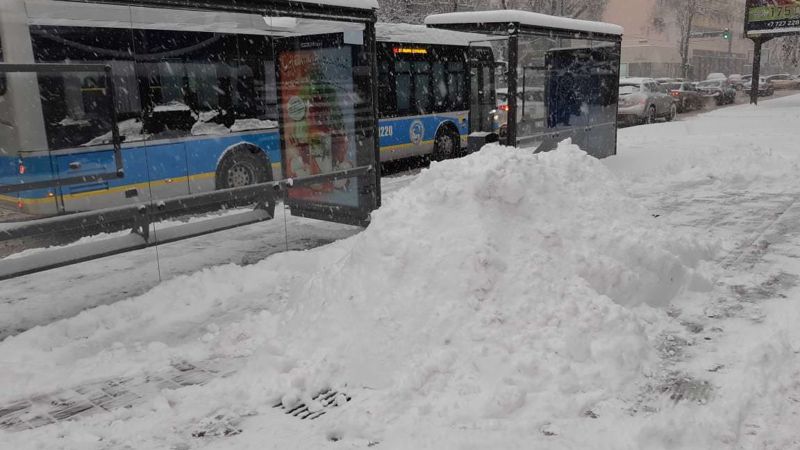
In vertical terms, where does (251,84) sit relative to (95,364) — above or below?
above

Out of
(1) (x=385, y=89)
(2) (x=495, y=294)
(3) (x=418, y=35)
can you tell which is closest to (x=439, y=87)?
(3) (x=418, y=35)

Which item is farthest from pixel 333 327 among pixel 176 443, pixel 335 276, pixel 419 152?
pixel 419 152

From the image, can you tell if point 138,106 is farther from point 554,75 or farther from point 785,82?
point 785,82

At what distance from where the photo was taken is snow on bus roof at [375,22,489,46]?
46.3 ft

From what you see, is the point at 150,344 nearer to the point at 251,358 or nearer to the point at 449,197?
the point at 251,358

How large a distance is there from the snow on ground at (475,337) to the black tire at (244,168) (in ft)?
6.57

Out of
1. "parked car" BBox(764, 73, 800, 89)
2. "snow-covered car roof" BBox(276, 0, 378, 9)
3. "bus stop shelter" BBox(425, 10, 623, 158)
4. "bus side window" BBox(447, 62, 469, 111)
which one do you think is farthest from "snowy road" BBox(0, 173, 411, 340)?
"parked car" BBox(764, 73, 800, 89)

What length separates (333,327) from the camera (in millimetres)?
4770

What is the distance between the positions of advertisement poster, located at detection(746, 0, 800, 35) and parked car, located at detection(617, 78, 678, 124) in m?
7.70

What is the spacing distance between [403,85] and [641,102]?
44.8 ft

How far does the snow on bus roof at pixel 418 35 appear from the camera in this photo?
14125 millimetres

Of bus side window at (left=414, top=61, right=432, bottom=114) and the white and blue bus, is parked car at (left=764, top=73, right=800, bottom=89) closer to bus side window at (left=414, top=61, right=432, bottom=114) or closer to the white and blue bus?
bus side window at (left=414, top=61, right=432, bottom=114)

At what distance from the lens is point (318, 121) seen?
875cm

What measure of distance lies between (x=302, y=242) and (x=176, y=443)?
15.3ft
